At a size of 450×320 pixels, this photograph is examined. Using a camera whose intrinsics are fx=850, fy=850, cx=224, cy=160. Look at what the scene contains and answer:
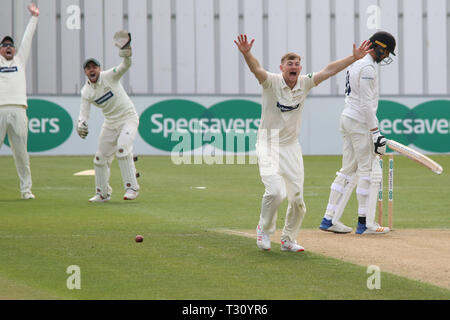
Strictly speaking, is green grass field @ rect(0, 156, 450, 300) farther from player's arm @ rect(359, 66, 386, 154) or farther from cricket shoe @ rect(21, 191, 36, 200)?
player's arm @ rect(359, 66, 386, 154)

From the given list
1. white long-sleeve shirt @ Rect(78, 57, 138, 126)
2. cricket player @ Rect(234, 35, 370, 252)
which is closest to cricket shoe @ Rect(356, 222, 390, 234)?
cricket player @ Rect(234, 35, 370, 252)

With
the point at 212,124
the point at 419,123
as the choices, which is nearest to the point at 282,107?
the point at 212,124

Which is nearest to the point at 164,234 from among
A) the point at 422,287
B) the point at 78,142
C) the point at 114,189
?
the point at 422,287

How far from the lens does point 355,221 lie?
11625mm

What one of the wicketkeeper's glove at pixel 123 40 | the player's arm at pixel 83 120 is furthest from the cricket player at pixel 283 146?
the player's arm at pixel 83 120

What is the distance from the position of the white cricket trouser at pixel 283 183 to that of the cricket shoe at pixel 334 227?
1.56 m

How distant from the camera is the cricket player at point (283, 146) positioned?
8695 millimetres

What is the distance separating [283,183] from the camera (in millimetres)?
8773

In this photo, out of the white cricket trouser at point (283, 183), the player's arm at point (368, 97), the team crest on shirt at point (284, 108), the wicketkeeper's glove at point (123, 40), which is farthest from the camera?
the wicketkeeper's glove at point (123, 40)

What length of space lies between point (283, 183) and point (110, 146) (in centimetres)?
578

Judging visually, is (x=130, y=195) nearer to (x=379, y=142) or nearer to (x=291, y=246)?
(x=379, y=142)

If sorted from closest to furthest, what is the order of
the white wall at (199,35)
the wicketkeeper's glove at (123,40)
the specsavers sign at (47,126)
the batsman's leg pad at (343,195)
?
the batsman's leg pad at (343,195) → the wicketkeeper's glove at (123,40) → the specsavers sign at (47,126) → the white wall at (199,35)

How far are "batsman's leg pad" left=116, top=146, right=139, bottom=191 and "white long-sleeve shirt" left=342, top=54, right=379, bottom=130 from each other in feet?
15.3

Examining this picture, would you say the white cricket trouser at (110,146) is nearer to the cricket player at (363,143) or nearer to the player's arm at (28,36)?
the player's arm at (28,36)
